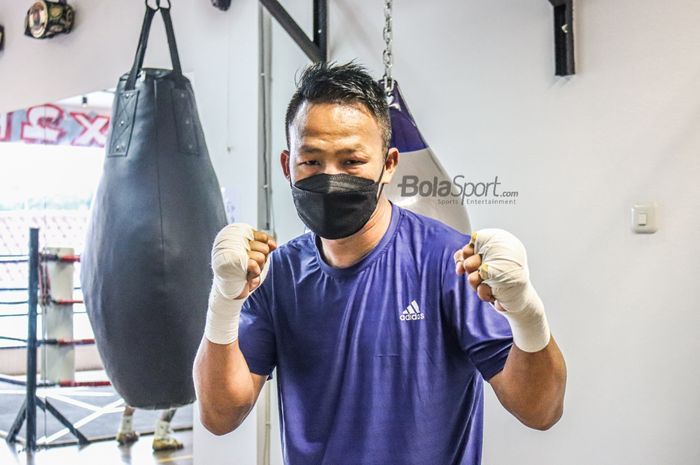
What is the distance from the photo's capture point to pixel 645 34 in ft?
7.71

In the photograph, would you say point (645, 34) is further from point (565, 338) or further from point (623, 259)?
point (565, 338)

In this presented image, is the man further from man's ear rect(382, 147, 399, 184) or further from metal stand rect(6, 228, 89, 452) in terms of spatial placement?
metal stand rect(6, 228, 89, 452)

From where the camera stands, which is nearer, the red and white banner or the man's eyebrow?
the man's eyebrow

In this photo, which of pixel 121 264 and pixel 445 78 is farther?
pixel 445 78

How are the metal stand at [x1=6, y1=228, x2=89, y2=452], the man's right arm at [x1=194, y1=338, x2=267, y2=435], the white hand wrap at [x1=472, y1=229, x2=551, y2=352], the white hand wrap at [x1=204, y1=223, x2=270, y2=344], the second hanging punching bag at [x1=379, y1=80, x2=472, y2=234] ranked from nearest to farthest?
the white hand wrap at [x1=472, y1=229, x2=551, y2=352] < the white hand wrap at [x1=204, y1=223, x2=270, y2=344] < the man's right arm at [x1=194, y1=338, x2=267, y2=435] < the second hanging punching bag at [x1=379, y1=80, x2=472, y2=234] < the metal stand at [x1=6, y1=228, x2=89, y2=452]

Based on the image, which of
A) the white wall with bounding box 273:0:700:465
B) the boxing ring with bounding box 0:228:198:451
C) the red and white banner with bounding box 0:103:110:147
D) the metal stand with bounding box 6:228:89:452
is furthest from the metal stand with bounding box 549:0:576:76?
the red and white banner with bounding box 0:103:110:147

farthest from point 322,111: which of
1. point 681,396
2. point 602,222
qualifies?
point 681,396

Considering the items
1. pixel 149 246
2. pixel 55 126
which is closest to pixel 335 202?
pixel 149 246

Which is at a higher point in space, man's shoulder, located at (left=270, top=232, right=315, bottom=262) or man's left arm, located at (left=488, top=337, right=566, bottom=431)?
man's shoulder, located at (left=270, top=232, right=315, bottom=262)

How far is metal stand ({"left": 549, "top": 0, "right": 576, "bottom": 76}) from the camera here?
248 cm

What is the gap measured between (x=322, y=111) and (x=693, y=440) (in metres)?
1.57

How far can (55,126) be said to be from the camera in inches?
247

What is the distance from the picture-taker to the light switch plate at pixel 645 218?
2338mm

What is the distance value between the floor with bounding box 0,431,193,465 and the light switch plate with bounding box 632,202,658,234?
326 centimetres
